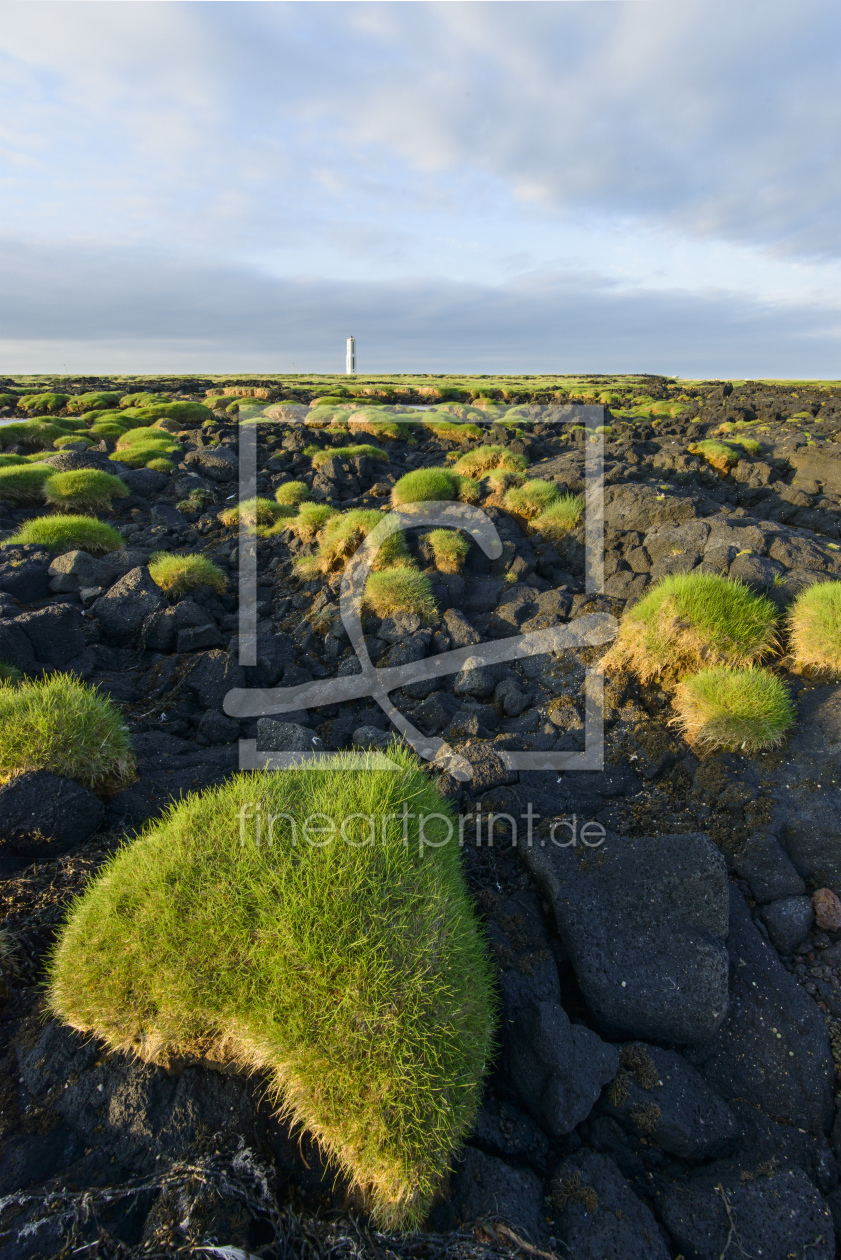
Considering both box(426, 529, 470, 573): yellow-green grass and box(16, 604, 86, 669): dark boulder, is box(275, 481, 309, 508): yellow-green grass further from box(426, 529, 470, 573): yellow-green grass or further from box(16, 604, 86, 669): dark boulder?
box(16, 604, 86, 669): dark boulder

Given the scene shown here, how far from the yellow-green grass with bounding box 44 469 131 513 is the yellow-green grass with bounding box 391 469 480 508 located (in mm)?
8119

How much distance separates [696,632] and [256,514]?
11093 mm

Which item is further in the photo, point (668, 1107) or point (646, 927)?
point (646, 927)

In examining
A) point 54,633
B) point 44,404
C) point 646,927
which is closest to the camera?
point 646,927

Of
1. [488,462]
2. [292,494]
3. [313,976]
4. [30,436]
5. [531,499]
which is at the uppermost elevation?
[30,436]

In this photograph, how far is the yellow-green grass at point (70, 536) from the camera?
11586 millimetres

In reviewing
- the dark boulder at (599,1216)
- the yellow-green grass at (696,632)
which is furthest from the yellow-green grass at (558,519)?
the dark boulder at (599,1216)

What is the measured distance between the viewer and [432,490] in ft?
43.8

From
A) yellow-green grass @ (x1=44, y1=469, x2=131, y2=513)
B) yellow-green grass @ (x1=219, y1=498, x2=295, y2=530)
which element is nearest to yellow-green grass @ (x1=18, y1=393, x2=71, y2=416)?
yellow-green grass @ (x1=44, y1=469, x2=131, y2=513)

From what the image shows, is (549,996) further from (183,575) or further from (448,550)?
(183,575)

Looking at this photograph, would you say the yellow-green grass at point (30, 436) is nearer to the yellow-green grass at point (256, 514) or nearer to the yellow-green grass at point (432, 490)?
the yellow-green grass at point (256, 514)

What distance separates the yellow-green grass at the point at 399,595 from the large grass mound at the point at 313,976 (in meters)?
5.39

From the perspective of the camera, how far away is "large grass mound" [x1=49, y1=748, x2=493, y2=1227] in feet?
9.34

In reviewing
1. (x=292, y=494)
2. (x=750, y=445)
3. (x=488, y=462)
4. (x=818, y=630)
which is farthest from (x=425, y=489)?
(x=750, y=445)
